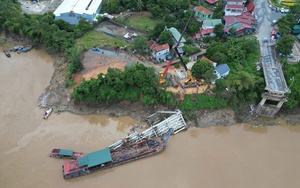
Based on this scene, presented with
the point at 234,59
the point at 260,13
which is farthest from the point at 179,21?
the point at 260,13

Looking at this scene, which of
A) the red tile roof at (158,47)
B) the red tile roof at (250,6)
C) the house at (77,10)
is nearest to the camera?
the red tile roof at (158,47)

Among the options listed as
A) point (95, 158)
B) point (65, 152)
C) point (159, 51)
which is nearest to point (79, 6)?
point (159, 51)

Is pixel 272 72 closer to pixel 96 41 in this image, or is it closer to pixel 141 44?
pixel 141 44

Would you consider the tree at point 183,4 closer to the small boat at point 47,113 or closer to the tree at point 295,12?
the tree at point 295,12

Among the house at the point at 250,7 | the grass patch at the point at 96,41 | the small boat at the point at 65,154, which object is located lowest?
the small boat at the point at 65,154

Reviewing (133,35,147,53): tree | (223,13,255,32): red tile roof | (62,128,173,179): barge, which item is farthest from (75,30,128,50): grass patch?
(62,128,173,179): barge

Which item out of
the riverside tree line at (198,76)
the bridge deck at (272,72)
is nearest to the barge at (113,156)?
the riverside tree line at (198,76)
